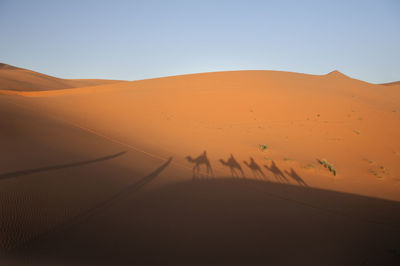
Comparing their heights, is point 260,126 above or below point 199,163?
above

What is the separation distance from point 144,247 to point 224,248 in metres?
1.07

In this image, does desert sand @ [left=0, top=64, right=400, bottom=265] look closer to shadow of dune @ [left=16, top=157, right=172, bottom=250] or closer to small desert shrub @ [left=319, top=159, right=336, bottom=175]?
shadow of dune @ [left=16, top=157, right=172, bottom=250]

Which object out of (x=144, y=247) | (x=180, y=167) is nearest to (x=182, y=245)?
(x=144, y=247)

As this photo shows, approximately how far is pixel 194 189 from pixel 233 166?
2.91m

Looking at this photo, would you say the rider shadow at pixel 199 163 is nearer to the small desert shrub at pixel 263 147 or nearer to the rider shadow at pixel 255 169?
the rider shadow at pixel 255 169

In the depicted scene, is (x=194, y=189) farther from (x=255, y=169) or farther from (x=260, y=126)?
(x=260, y=126)

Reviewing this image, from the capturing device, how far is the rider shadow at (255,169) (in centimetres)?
788

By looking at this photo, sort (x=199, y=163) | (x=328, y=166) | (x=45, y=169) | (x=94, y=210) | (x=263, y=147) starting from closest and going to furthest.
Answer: (x=94, y=210) → (x=45, y=169) → (x=199, y=163) → (x=328, y=166) → (x=263, y=147)

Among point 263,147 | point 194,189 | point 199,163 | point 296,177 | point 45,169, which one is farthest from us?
point 263,147

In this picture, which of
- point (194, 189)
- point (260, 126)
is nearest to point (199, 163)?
point (194, 189)

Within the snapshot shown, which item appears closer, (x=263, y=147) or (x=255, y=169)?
(x=255, y=169)

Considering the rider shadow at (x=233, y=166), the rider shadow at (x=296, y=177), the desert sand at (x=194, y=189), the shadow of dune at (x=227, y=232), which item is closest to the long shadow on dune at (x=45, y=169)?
the desert sand at (x=194, y=189)

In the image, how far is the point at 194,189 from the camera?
5781mm

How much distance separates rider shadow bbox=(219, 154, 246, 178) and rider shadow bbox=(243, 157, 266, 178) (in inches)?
14.8
